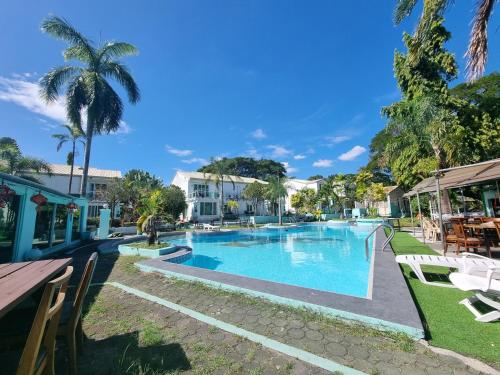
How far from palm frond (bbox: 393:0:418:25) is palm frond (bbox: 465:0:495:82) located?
166 centimetres

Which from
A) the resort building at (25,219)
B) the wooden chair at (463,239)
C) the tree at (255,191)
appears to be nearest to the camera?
the wooden chair at (463,239)

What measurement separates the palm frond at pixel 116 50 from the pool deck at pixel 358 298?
16814mm

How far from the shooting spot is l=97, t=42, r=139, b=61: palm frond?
15.8m

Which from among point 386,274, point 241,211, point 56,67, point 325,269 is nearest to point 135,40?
point 56,67

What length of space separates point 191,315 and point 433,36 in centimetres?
2266

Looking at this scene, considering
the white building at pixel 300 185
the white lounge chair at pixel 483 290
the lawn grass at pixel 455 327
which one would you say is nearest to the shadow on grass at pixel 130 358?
the lawn grass at pixel 455 327

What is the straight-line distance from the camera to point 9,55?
1171 cm

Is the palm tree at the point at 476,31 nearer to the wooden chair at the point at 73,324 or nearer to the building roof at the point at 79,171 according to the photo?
the wooden chair at the point at 73,324

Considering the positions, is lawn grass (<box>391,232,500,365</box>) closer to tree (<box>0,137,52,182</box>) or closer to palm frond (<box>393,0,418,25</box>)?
palm frond (<box>393,0,418,25</box>)

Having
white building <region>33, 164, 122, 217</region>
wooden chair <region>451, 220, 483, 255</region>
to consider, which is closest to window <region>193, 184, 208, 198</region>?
white building <region>33, 164, 122, 217</region>

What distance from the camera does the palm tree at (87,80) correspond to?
581 inches

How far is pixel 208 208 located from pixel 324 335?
33.5 meters

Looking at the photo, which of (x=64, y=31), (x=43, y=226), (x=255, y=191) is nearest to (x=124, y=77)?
(x=64, y=31)

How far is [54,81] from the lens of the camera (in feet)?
48.9
